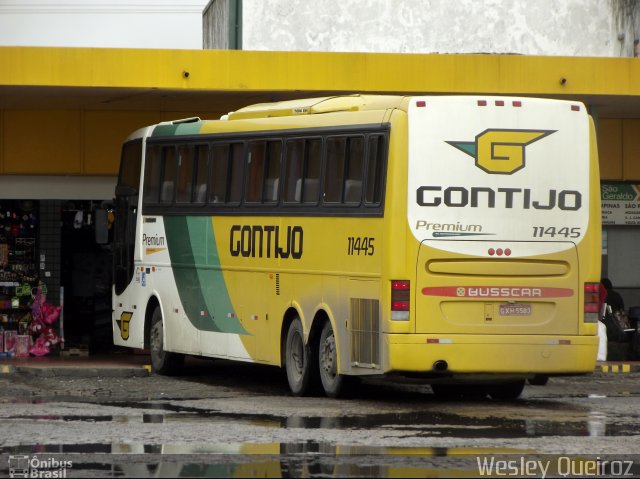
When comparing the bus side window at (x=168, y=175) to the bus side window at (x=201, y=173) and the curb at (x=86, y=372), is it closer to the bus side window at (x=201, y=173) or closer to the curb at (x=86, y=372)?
the bus side window at (x=201, y=173)

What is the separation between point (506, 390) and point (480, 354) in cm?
196

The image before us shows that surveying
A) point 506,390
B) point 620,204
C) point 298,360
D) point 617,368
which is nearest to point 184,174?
point 298,360

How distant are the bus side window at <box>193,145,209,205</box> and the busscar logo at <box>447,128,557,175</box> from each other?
464 cm

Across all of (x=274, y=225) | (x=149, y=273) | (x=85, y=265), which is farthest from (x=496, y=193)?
(x=85, y=265)

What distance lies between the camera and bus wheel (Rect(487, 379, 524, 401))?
673 inches

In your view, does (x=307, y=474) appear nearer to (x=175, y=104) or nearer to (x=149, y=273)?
(x=149, y=273)

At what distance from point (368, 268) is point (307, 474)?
5861mm

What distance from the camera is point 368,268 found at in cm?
1581

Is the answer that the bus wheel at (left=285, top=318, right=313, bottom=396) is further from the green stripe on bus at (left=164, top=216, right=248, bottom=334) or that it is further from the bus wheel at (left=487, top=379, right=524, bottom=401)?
the bus wheel at (left=487, top=379, right=524, bottom=401)

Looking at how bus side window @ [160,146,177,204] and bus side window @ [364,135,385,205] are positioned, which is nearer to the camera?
bus side window @ [364,135,385,205]

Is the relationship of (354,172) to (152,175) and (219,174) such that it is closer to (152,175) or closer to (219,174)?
(219,174)

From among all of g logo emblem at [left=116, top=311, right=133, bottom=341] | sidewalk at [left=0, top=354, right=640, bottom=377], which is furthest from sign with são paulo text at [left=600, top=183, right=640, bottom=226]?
g logo emblem at [left=116, top=311, right=133, bottom=341]

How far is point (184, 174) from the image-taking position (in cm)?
1980

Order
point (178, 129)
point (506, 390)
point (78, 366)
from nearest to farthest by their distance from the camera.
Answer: point (506, 390) → point (178, 129) → point (78, 366)
